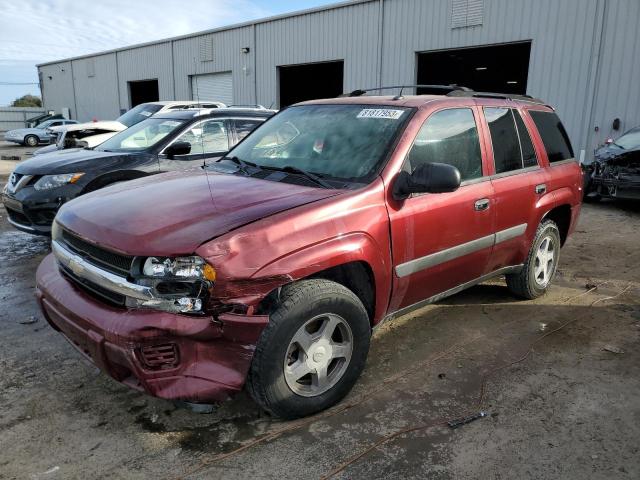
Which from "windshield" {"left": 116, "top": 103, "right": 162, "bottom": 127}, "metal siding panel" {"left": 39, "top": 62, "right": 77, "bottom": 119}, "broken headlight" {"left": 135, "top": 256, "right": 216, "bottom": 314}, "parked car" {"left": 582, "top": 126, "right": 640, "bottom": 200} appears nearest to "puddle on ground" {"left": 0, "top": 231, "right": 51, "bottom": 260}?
"broken headlight" {"left": 135, "top": 256, "right": 216, "bottom": 314}

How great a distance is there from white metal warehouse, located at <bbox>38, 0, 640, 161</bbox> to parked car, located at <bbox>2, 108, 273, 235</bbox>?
8.96m

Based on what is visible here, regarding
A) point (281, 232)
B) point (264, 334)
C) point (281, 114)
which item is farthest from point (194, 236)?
point (281, 114)

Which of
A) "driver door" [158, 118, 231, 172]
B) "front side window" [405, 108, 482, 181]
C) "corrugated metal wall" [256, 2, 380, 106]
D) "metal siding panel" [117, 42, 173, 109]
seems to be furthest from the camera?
"metal siding panel" [117, 42, 173, 109]

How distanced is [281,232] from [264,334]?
0.52 metres

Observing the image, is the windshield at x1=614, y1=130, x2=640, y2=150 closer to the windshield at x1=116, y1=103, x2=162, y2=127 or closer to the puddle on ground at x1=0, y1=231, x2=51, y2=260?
the puddle on ground at x1=0, y1=231, x2=51, y2=260

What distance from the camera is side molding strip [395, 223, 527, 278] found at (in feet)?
10.8

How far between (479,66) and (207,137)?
58.1 ft

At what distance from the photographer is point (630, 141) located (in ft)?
31.7

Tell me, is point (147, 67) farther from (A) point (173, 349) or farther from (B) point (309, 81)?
(A) point (173, 349)

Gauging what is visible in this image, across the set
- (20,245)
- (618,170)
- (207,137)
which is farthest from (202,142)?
(618,170)

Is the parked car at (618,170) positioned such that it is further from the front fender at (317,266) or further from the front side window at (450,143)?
the front fender at (317,266)

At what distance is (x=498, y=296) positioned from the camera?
197 inches

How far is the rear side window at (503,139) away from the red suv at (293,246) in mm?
17

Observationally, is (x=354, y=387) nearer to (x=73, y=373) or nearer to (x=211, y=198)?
(x=211, y=198)
